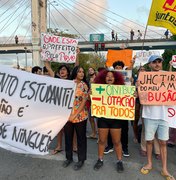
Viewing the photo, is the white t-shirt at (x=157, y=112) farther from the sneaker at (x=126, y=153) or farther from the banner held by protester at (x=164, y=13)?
the banner held by protester at (x=164, y=13)

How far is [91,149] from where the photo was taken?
566cm

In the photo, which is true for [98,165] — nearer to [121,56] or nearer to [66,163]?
[66,163]

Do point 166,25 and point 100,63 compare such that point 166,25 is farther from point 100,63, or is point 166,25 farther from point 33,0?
point 100,63

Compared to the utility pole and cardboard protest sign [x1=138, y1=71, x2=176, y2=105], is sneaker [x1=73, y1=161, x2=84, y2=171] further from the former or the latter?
the utility pole

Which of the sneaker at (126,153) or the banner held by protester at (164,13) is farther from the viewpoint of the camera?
the sneaker at (126,153)

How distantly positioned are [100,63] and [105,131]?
2375 inches

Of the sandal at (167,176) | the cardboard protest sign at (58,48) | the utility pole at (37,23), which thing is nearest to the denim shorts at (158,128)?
the sandal at (167,176)

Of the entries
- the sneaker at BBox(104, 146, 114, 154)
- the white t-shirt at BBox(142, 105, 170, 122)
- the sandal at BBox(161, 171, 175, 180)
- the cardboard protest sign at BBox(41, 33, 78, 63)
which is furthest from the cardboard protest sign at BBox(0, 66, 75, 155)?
the cardboard protest sign at BBox(41, 33, 78, 63)

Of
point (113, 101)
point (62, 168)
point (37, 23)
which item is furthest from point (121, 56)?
point (37, 23)

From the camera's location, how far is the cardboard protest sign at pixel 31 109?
4.24m

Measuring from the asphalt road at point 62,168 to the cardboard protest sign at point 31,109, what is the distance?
384mm

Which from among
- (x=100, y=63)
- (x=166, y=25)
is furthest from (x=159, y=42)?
(x=166, y=25)

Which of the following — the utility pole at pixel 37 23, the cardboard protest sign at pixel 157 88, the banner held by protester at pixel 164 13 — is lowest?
the cardboard protest sign at pixel 157 88

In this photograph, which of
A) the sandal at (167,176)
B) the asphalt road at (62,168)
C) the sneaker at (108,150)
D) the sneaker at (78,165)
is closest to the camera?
the sandal at (167,176)
